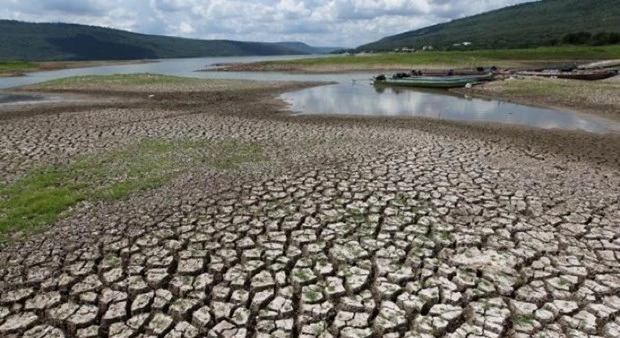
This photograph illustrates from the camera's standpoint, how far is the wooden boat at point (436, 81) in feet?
115

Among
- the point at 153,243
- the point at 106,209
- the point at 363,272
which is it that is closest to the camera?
the point at 363,272

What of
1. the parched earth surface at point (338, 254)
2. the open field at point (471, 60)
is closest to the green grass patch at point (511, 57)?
the open field at point (471, 60)

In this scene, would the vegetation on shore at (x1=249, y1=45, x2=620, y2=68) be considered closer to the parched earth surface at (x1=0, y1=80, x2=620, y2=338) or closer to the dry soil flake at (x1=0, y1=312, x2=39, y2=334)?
the parched earth surface at (x1=0, y1=80, x2=620, y2=338)

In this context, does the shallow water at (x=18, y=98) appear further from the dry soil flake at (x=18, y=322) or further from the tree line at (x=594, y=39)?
the tree line at (x=594, y=39)

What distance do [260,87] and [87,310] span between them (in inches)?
1284

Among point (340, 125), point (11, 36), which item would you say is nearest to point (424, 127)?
point (340, 125)

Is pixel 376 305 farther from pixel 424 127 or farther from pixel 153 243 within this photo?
pixel 424 127

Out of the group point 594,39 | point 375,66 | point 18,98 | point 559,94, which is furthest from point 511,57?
point 18,98

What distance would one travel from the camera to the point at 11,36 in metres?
186

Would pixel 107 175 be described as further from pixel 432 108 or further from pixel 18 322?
pixel 432 108

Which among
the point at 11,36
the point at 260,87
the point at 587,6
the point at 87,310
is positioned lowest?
the point at 87,310

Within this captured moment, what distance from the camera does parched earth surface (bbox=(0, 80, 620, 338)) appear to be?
186 inches

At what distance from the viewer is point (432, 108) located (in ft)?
79.2

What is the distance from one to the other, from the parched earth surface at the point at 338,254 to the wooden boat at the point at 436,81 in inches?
958
